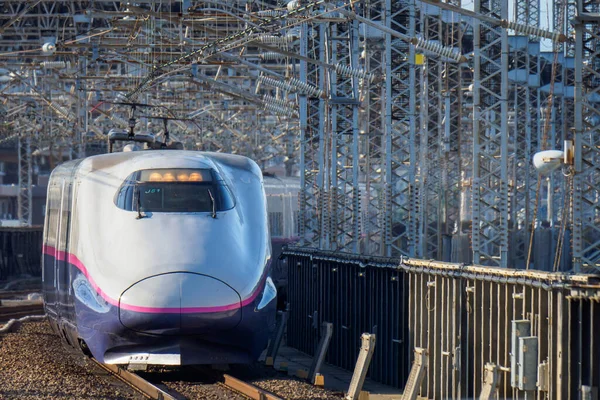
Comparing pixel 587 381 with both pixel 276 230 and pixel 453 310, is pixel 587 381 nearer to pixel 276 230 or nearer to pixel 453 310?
pixel 453 310

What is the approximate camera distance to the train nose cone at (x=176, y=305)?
14430mm

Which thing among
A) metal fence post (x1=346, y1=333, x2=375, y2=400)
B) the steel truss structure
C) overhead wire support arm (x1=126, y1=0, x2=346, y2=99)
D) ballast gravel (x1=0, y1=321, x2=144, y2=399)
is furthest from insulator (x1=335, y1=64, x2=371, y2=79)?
metal fence post (x1=346, y1=333, x2=375, y2=400)

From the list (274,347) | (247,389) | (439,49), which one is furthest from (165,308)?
(439,49)

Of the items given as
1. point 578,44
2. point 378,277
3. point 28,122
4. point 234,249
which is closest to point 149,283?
point 234,249

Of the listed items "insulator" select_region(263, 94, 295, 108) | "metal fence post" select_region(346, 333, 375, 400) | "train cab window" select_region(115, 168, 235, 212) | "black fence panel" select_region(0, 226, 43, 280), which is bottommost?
"black fence panel" select_region(0, 226, 43, 280)

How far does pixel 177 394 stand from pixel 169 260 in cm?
162

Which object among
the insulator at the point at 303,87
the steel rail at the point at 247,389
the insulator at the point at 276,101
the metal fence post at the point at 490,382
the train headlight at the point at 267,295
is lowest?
the steel rail at the point at 247,389

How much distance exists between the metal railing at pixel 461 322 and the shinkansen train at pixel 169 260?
166 centimetres

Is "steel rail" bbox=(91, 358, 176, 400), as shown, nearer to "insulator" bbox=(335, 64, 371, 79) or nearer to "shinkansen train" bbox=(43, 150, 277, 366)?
"shinkansen train" bbox=(43, 150, 277, 366)

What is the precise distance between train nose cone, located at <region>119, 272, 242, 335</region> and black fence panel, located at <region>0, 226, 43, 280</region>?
29868 millimetres

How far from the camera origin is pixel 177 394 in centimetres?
1459

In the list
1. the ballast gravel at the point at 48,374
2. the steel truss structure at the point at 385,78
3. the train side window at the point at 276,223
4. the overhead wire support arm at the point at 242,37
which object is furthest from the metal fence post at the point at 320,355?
the train side window at the point at 276,223

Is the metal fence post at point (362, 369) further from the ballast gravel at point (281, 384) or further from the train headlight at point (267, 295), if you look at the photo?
the train headlight at point (267, 295)

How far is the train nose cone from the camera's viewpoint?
1443cm
